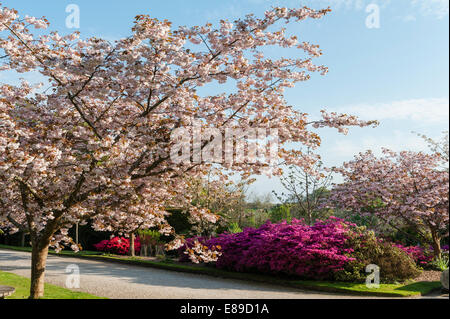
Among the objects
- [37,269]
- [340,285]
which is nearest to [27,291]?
[37,269]

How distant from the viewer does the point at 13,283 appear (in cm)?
1081

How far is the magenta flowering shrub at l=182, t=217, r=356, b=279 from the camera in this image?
11336mm

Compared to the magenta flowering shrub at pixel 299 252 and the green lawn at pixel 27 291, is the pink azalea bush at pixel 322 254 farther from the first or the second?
the green lawn at pixel 27 291

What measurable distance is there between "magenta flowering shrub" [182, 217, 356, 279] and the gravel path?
0.77m

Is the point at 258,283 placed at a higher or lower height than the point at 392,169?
lower

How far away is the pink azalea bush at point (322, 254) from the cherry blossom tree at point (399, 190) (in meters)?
2.24

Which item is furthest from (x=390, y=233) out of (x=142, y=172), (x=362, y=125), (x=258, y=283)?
(x=142, y=172)

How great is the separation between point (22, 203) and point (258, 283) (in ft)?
22.5

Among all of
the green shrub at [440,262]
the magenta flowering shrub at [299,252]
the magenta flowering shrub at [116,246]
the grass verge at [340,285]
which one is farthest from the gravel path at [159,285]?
the green shrub at [440,262]

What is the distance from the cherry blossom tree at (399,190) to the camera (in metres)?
13.4

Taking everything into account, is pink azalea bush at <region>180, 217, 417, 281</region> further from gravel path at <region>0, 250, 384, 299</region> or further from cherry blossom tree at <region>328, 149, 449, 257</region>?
cherry blossom tree at <region>328, 149, 449, 257</region>

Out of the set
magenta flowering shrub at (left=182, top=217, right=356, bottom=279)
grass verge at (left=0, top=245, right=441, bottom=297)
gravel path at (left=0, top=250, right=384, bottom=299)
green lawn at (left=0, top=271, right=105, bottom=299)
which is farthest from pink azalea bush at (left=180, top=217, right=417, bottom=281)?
green lawn at (left=0, top=271, right=105, bottom=299)

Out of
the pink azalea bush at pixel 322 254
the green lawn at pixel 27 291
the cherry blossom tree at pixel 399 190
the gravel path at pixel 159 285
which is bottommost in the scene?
the gravel path at pixel 159 285
